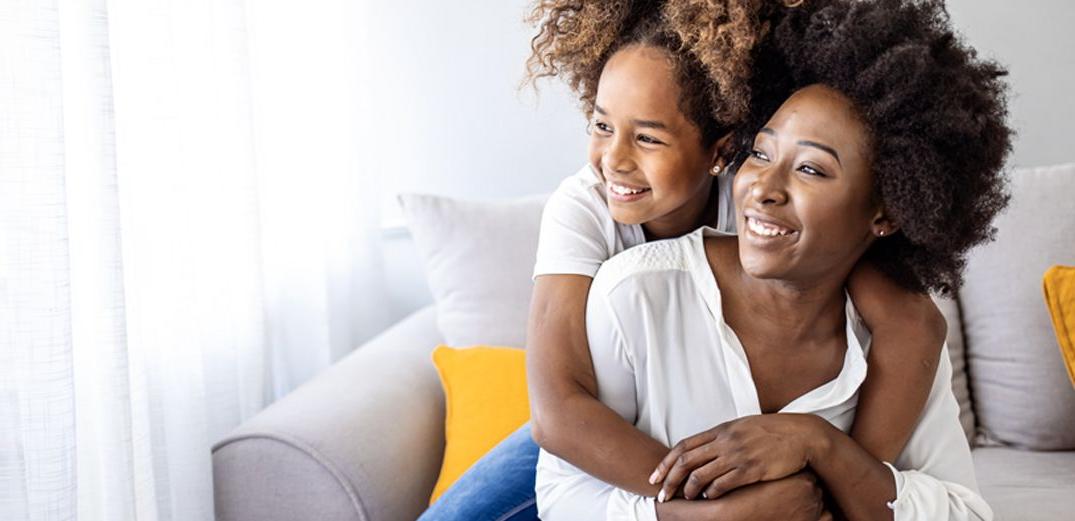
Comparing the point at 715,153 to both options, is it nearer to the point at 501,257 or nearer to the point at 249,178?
the point at 501,257

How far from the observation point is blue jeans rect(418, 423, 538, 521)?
65.7 inches

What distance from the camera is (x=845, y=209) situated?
136cm

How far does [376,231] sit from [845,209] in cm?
158

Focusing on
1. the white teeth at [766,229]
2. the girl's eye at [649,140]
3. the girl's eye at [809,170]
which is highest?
the girl's eye at [649,140]

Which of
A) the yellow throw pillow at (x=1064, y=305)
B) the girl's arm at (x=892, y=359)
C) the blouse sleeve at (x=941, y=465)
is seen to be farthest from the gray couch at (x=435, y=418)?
the girl's arm at (x=892, y=359)

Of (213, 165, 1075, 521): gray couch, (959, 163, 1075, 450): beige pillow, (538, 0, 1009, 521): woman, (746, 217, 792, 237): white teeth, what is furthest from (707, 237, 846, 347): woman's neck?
(959, 163, 1075, 450): beige pillow

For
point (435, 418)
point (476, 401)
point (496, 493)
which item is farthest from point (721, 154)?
point (435, 418)

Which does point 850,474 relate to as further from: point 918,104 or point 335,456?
point 335,456

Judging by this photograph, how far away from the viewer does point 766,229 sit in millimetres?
1361

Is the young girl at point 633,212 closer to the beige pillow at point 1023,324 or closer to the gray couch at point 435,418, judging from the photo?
→ the gray couch at point 435,418

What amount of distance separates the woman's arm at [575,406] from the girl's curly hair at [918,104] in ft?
1.36

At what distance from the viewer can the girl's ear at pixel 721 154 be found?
1.58 meters

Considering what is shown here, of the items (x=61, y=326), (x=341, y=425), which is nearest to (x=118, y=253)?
(x=61, y=326)

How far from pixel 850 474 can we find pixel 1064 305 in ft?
2.64
